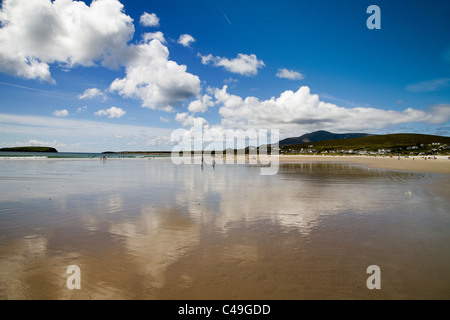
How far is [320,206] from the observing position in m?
14.3

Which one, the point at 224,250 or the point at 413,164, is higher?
the point at 224,250

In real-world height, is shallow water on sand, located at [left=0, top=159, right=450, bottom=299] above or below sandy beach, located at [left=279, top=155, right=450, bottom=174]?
above

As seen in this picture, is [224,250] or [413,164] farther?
[413,164]

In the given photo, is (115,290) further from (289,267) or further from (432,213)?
(432,213)

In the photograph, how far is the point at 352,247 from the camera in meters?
8.12

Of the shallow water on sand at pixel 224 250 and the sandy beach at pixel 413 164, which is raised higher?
the shallow water on sand at pixel 224 250

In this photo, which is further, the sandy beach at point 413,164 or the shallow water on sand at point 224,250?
the sandy beach at point 413,164

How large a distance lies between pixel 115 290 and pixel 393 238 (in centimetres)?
941

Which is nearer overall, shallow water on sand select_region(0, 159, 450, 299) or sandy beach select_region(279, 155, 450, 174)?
shallow water on sand select_region(0, 159, 450, 299)
